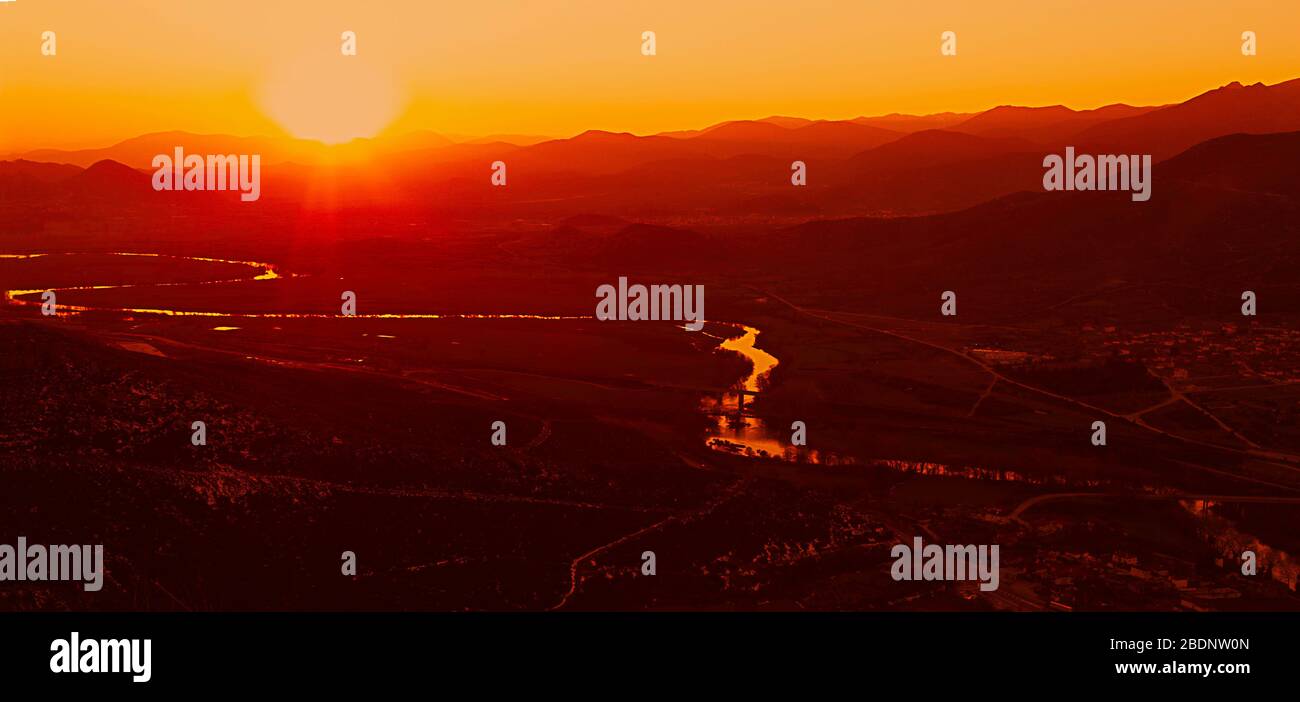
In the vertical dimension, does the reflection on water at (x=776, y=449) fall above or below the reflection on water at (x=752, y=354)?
below

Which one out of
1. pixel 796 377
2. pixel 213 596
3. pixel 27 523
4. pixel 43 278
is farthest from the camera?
pixel 43 278

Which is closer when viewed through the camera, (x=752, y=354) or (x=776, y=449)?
(x=776, y=449)

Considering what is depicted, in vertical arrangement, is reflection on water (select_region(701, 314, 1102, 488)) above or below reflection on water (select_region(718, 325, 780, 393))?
below

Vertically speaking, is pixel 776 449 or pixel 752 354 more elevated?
pixel 752 354

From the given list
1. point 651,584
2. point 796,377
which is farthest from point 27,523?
point 796,377

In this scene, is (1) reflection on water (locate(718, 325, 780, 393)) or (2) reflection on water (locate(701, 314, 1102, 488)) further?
(1) reflection on water (locate(718, 325, 780, 393))

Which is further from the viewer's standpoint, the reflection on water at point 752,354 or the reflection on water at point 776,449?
the reflection on water at point 752,354

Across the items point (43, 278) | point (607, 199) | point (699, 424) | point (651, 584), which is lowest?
point (651, 584)

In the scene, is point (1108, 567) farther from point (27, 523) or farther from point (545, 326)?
point (545, 326)

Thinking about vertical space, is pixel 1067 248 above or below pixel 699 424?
above

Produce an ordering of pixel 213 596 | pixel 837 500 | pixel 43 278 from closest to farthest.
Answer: pixel 213 596, pixel 837 500, pixel 43 278

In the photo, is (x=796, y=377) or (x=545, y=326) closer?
(x=796, y=377)
